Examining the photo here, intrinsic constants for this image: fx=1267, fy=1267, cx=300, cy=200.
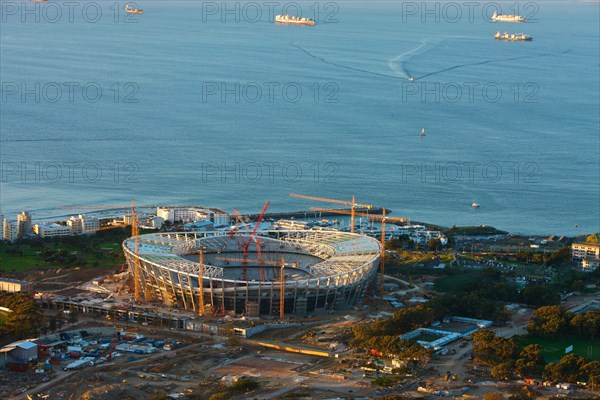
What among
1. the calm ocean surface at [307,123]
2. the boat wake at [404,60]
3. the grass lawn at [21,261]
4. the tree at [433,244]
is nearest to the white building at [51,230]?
the grass lawn at [21,261]

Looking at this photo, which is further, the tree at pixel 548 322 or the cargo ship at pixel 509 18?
the cargo ship at pixel 509 18

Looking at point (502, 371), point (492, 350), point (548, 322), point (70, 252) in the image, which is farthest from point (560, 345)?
point (70, 252)

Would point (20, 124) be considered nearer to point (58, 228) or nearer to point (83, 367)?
point (58, 228)

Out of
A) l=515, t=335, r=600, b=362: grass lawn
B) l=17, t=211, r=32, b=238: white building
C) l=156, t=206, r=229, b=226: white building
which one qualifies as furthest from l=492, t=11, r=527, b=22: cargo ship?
l=515, t=335, r=600, b=362: grass lawn

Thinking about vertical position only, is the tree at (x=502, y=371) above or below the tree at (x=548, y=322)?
below

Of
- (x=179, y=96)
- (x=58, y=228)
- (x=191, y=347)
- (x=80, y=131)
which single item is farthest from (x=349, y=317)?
(x=179, y=96)

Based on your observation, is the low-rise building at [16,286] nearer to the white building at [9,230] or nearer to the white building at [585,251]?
the white building at [9,230]

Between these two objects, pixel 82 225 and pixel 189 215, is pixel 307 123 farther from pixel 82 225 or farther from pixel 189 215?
pixel 82 225
